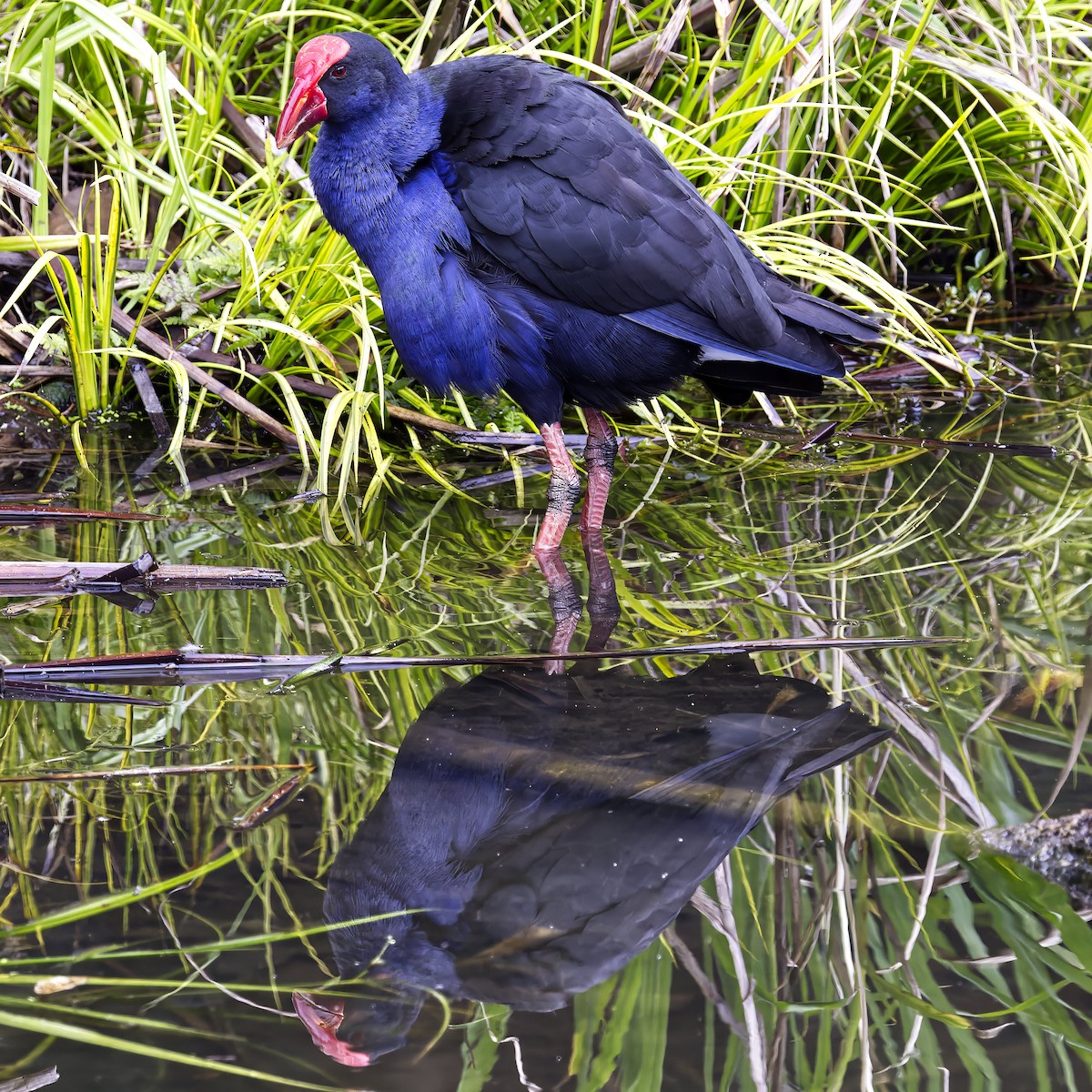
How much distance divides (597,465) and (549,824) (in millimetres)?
1261

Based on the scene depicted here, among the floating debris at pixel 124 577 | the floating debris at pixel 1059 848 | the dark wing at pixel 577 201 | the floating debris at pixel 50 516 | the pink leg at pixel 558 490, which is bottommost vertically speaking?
the floating debris at pixel 50 516

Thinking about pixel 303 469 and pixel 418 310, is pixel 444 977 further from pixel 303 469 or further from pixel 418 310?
pixel 303 469

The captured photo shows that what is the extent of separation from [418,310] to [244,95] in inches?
64.2

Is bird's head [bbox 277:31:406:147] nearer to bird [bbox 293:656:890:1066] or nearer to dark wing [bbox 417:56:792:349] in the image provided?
dark wing [bbox 417:56:792:349]

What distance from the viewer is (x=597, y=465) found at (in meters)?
2.71

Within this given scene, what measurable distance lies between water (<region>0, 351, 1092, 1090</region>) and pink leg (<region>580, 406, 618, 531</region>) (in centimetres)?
7

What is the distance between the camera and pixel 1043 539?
2475mm

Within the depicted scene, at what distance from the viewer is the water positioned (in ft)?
4.02

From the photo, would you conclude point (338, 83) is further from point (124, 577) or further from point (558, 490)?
point (124, 577)

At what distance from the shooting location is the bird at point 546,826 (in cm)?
130

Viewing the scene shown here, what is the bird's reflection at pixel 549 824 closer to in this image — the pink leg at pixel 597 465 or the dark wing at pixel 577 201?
the pink leg at pixel 597 465

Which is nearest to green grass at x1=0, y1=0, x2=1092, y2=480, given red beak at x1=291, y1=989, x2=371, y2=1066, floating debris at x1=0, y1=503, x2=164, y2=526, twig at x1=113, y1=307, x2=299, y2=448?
twig at x1=113, y1=307, x2=299, y2=448

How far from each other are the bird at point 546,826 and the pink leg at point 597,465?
69cm

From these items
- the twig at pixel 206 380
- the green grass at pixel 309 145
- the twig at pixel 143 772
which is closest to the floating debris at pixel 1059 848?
the twig at pixel 143 772
